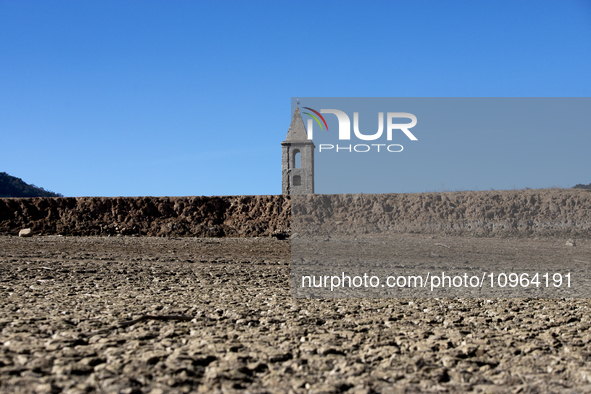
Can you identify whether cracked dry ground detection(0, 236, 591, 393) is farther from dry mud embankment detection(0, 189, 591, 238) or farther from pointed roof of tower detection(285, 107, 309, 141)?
pointed roof of tower detection(285, 107, 309, 141)

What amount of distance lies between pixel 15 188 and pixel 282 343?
176ft

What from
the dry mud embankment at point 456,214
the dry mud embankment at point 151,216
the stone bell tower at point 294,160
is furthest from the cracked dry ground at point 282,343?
the stone bell tower at point 294,160

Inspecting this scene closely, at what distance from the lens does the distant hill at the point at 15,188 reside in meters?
46.5

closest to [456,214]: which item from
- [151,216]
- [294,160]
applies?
[294,160]

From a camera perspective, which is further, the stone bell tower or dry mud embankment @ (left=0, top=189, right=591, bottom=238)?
the stone bell tower

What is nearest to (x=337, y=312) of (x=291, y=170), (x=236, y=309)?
(x=236, y=309)

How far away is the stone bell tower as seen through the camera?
2273cm

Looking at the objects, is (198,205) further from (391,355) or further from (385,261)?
(391,355)

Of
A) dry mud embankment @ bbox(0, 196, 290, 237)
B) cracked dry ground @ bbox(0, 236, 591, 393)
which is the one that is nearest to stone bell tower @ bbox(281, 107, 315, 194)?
dry mud embankment @ bbox(0, 196, 290, 237)

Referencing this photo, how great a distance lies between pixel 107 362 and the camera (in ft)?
→ 7.50

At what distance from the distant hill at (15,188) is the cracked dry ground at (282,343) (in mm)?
48429

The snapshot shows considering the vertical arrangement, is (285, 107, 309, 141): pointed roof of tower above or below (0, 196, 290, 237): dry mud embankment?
above

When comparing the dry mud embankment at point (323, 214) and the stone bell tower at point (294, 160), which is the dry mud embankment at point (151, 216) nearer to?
the dry mud embankment at point (323, 214)

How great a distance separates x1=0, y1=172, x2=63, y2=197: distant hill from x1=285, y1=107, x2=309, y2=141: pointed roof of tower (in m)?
33.9
